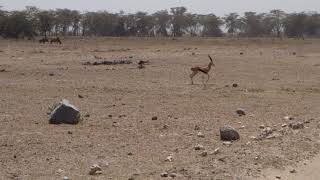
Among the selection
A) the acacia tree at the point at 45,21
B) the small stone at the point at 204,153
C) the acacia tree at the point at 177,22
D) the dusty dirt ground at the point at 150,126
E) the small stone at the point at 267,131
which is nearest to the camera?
the dusty dirt ground at the point at 150,126

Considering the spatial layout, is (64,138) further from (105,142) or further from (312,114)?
(312,114)

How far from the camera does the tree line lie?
103 meters

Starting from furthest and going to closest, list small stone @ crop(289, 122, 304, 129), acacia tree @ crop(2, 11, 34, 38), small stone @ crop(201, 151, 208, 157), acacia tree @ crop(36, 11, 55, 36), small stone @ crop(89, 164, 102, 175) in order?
acacia tree @ crop(36, 11, 55, 36) → acacia tree @ crop(2, 11, 34, 38) → small stone @ crop(289, 122, 304, 129) → small stone @ crop(201, 151, 208, 157) → small stone @ crop(89, 164, 102, 175)

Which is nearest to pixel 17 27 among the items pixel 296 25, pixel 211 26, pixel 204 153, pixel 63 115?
pixel 211 26

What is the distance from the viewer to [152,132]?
1149 cm

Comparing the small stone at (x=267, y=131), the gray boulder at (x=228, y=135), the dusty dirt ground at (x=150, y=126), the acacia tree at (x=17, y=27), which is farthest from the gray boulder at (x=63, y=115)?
Result: the acacia tree at (x=17, y=27)

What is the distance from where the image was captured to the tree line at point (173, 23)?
102875mm

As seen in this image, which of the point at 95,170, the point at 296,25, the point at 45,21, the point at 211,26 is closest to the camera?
the point at 95,170

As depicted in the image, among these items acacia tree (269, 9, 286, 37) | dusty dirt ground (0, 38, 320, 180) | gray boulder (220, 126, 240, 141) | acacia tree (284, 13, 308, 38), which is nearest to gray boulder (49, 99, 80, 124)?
dusty dirt ground (0, 38, 320, 180)

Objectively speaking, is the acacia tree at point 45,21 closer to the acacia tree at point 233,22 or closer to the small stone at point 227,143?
the acacia tree at point 233,22

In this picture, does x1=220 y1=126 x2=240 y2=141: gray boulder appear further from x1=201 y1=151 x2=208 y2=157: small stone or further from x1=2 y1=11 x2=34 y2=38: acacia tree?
x1=2 y1=11 x2=34 y2=38: acacia tree

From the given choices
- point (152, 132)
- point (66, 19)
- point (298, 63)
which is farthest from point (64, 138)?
point (66, 19)

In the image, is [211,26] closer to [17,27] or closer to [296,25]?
[296,25]

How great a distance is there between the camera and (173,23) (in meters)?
112
